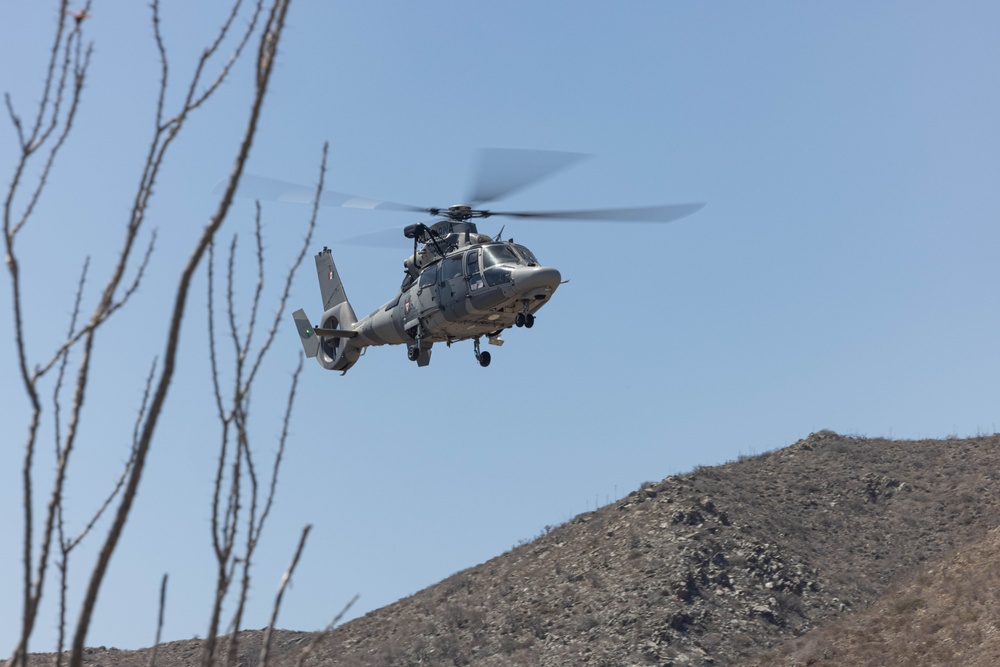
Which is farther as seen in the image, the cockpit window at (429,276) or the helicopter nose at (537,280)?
the cockpit window at (429,276)

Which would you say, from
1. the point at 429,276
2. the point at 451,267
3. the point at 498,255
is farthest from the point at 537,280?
the point at 429,276

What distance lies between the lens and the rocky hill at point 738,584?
1502 inches

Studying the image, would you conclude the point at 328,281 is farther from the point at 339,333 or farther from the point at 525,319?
the point at 525,319

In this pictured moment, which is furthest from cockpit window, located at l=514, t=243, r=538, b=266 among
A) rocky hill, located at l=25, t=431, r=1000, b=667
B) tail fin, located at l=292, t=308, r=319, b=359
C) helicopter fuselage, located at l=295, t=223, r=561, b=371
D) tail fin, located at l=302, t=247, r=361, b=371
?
rocky hill, located at l=25, t=431, r=1000, b=667

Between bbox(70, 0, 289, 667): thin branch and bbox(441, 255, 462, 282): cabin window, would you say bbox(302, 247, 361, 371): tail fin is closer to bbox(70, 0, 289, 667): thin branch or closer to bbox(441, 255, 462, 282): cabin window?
bbox(441, 255, 462, 282): cabin window

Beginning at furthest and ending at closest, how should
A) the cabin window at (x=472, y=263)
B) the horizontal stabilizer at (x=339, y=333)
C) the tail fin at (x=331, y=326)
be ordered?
the tail fin at (x=331, y=326) < the horizontal stabilizer at (x=339, y=333) < the cabin window at (x=472, y=263)

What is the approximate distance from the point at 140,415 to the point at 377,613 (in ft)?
149

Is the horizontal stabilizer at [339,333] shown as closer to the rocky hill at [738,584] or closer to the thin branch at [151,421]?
the rocky hill at [738,584]

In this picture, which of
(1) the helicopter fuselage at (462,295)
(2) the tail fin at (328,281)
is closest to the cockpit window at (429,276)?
(1) the helicopter fuselage at (462,295)

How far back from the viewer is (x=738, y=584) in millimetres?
42812

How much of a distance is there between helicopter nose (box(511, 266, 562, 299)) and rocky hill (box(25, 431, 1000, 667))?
58.6 feet

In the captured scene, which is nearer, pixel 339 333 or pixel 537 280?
pixel 537 280

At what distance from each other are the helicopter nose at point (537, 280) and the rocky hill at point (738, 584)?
703 inches

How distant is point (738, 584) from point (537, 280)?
73.9 feet
